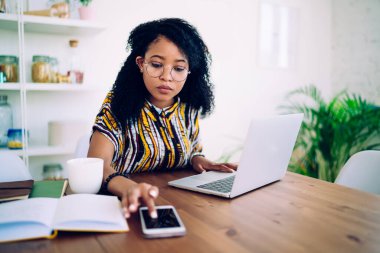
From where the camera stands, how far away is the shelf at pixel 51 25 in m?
1.95

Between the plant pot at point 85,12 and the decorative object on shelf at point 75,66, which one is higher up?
the plant pot at point 85,12

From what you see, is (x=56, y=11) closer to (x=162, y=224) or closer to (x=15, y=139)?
(x=15, y=139)

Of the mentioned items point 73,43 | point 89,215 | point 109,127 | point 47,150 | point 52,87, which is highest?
point 73,43

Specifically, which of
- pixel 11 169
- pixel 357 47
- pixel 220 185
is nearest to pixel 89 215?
pixel 220 185

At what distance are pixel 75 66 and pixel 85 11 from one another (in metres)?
0.37

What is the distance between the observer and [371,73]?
3096mm

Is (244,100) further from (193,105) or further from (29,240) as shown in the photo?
(29,240)

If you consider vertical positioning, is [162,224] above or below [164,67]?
below

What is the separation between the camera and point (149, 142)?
4.50ft

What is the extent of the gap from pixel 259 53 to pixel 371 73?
3.44 feet

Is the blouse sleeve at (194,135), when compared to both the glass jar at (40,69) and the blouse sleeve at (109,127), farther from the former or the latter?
the glass jar at (40,69)

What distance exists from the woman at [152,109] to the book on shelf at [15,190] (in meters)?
0.24

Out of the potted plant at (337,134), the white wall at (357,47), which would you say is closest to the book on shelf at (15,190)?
the potted plant at (337,134)

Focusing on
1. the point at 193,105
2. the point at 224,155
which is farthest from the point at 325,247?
the point at 224,155
